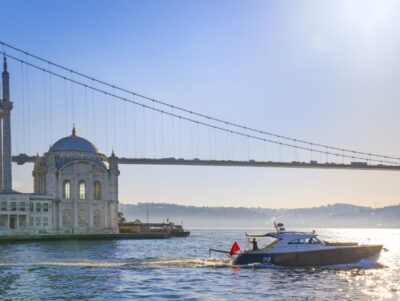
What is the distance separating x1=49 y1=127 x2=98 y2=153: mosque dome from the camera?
116000 mm

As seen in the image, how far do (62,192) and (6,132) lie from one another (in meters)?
14.6

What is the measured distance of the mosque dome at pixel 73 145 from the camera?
116 m

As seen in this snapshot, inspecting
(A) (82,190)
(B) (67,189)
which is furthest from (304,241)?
(A) (82,190)

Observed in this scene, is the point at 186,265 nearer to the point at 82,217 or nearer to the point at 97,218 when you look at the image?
the point at 82,217

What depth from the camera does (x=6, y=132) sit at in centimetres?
10769

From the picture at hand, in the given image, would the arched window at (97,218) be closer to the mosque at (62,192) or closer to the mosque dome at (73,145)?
the mosque at (62,192)

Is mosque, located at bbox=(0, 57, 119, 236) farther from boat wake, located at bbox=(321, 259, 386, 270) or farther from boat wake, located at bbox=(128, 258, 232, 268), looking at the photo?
boat wake, located at bbox=(321, 259, 386, 270)

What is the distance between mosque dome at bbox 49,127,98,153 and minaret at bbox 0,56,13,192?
10855 millimetres

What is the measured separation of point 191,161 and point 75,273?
87573 mm

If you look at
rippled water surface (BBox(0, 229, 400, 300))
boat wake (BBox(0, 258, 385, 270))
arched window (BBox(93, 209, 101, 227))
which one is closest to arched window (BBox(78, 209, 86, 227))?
arched window (BBox(93, 209, 101, 227))

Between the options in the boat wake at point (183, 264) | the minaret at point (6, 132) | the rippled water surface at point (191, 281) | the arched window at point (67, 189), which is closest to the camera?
the rippled water surface at point (191, 281)

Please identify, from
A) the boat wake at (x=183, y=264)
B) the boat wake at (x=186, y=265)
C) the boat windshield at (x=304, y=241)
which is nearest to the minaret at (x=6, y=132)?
the boat wake at (x=186, y=265)

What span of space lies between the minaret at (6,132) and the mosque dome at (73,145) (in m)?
10.9

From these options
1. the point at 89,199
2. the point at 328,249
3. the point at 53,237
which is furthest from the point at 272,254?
the point at 89,199
